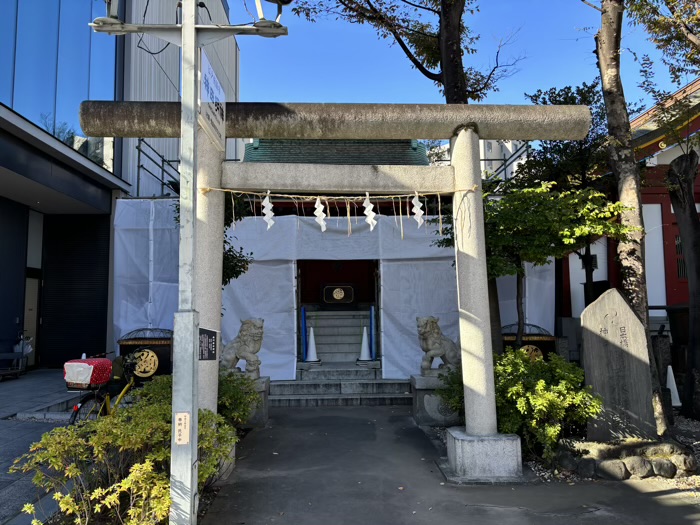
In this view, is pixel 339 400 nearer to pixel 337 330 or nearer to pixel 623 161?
pixel 337 330

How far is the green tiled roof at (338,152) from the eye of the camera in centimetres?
1342

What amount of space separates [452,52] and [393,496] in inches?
312

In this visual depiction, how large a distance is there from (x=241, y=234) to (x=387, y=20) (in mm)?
5986

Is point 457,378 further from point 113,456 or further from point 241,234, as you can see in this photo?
point 241,234

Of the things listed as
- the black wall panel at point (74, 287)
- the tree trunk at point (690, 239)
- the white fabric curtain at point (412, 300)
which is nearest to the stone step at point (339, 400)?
the white fabric curtain at point (412, 300)

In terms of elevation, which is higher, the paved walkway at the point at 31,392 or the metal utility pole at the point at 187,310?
the metal utility pole at the point at 187,310

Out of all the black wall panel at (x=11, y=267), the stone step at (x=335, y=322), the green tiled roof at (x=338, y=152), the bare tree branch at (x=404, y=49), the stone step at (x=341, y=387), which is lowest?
the stone step at (x=341, y=387)

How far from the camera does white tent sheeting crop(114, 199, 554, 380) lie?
40.4 feet

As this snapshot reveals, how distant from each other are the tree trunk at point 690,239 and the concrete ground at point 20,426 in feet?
32.4

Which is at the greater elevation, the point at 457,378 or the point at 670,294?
the point at 670,294

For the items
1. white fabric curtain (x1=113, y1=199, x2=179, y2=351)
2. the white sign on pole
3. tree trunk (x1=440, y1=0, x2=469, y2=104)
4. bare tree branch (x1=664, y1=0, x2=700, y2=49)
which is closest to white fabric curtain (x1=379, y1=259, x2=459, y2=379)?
tree trunk (x1=440, y1=0, x2=469, y2=104)

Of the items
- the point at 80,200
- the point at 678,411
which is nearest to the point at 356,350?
the point at 678,411

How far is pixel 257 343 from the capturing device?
899 cm

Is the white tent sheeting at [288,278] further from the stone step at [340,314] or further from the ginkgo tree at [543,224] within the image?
the ginkgo tree at [543,224]
